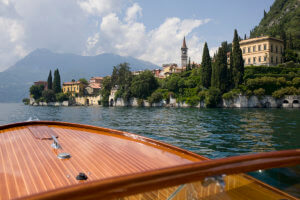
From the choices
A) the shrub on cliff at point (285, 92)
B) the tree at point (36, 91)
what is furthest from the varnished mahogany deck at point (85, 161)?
the tree at point (36, 91)

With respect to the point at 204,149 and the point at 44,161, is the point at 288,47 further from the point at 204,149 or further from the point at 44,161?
the point at 44,161

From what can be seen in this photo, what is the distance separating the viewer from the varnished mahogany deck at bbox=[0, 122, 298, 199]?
1.46 metres

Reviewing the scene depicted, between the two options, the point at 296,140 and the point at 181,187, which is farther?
the point at 296,140

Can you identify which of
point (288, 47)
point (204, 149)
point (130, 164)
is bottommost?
point (204, 149)

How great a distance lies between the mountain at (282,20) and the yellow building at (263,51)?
27.3 ft

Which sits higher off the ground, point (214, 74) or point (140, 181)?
point (214, 74)

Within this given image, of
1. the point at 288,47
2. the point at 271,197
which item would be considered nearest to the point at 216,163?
the point at 271,197

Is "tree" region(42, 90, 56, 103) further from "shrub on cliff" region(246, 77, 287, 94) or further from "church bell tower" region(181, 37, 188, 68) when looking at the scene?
"shrub on cliff" region(246, 77, 287, 94)

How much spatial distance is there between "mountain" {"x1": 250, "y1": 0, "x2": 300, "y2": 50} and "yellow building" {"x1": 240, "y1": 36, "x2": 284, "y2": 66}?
27.3 feet

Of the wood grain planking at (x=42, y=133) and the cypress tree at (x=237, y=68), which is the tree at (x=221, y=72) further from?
the wood grain planking at (x=42, y=133)

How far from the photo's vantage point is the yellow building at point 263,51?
48.1 m

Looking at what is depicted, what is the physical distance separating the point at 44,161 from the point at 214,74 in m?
36.4

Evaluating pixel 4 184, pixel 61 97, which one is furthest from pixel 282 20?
pixel 4 184

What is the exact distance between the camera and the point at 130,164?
9.87 ft
